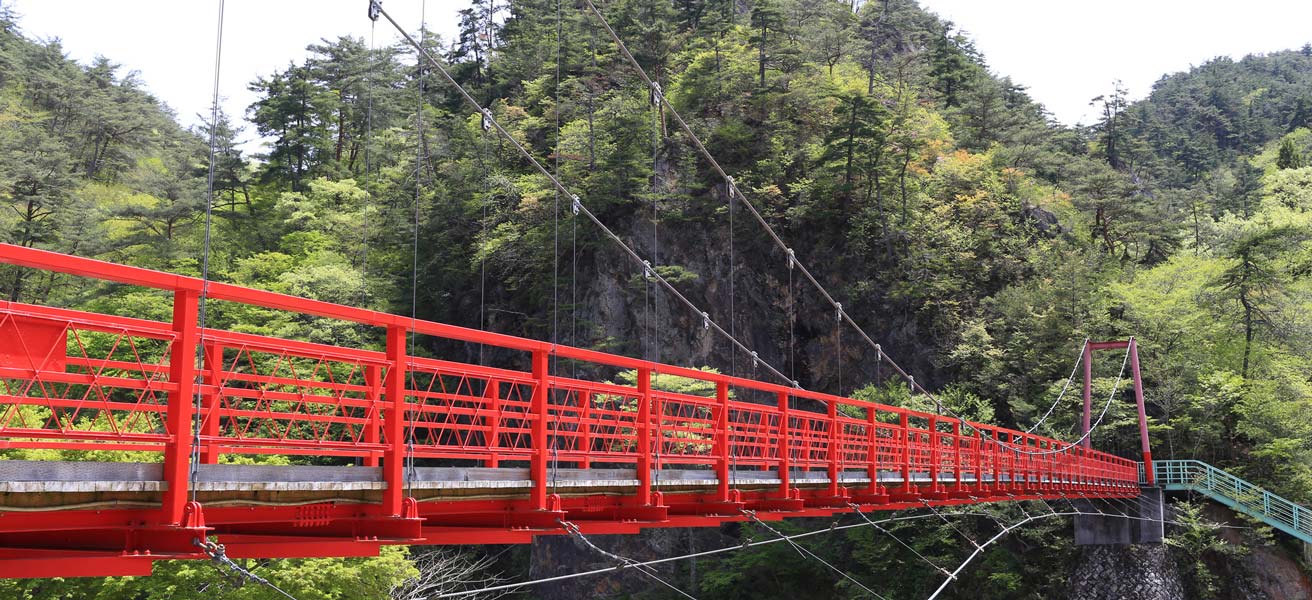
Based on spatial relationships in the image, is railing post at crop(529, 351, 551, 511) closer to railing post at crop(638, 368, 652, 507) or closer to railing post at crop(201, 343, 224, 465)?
railing post at crop(638, 368, 652, 507)

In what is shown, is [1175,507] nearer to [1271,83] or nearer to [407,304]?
[407,304]

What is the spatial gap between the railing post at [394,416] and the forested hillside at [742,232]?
775 inches

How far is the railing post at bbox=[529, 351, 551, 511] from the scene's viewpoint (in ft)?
21.7

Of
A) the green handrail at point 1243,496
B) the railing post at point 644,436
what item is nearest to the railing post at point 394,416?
the railing post at point 644,436

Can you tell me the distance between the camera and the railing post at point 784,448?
1032 centimetres

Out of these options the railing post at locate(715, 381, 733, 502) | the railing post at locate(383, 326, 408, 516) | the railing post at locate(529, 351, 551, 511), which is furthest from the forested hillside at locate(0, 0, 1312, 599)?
the railing post at locate(383, 326, 408, 516)

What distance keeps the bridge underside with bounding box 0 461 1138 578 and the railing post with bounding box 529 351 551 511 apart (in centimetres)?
12

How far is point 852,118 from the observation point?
1407 inches

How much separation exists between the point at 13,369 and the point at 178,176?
4271cm

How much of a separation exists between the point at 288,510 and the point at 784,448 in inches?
237

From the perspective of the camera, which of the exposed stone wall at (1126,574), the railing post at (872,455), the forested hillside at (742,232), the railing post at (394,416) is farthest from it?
the forested hillside at (742,232)

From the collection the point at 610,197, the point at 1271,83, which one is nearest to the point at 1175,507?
the point at 610,197

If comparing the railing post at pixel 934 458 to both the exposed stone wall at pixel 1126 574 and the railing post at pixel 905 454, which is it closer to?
the railing post at pixel 905 454

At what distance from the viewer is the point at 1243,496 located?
26.3 metres
